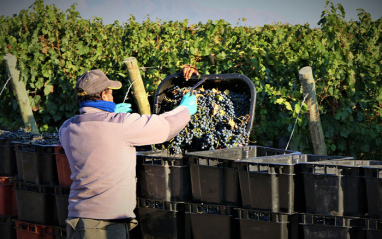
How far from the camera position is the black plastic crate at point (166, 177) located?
13.0 ft

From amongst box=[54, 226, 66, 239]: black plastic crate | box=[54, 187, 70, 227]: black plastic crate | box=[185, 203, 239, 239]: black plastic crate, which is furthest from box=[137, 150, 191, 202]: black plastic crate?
box=[54, 226, 66, 239]: black plastic crate

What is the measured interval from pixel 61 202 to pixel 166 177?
109 centimetres

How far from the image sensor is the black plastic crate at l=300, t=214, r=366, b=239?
3.34m

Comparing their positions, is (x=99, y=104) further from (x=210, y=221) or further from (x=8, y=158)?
(x=8, y=158)

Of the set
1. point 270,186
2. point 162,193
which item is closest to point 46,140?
point 162,193

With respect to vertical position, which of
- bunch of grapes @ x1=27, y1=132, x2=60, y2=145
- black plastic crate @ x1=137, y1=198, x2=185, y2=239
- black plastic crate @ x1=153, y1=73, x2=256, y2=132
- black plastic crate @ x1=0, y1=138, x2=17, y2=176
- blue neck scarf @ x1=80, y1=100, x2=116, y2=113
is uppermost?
black plastic crate @ x1=153, y1=73, x2=256, y2=132

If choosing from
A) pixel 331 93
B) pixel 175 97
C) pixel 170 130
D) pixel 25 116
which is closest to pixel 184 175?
pixel 170 130

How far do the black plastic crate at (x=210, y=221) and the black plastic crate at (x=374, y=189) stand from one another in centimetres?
95

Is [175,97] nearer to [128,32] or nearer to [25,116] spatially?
[128,32]

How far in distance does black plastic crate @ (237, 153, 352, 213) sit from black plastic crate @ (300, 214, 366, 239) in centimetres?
14

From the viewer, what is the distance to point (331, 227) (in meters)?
3.38

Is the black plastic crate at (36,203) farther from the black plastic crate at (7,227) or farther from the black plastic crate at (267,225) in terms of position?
the black plastic crate at (267,225)

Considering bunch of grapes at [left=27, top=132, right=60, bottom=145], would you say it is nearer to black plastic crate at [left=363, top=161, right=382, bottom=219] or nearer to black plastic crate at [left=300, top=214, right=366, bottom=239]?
black plastic crate at [left=300, top=214, right=366, bottom=239]

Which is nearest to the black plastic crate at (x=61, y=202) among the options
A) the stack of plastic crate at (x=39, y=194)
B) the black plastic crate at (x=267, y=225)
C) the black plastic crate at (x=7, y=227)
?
the stack of plastic crate at (x=39, y=194)
